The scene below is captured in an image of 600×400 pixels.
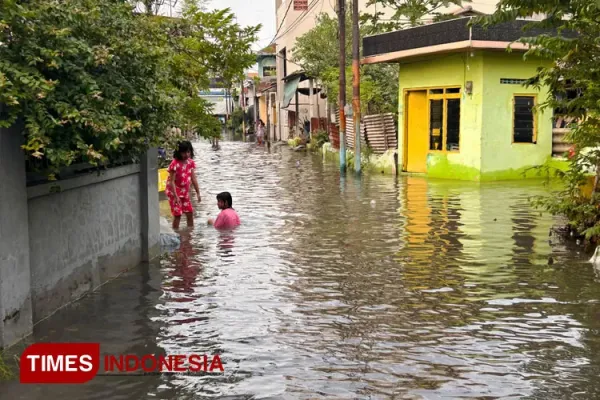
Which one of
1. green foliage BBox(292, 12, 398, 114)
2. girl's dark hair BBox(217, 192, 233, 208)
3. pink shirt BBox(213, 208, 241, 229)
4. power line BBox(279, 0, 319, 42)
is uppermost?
power line BBox(279, 0, 319, 42)

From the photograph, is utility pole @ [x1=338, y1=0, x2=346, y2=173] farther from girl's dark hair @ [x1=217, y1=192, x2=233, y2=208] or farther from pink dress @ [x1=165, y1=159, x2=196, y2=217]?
pink dress @ [x1=165, y1=159, x2=196, y2=217]

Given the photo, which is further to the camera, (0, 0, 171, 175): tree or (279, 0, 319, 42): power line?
Result: (279, 0, 319, 42): power line

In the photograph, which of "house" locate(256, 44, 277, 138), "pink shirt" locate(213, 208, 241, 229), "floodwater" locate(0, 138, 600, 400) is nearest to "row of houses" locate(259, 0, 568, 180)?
"floodwater" locate(0, 138, 600, 400)

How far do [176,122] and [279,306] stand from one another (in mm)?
2510

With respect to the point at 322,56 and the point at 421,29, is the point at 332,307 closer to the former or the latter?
the point at 421,29

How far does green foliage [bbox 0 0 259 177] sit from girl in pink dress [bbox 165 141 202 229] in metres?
2.68

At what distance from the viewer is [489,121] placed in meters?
20.7

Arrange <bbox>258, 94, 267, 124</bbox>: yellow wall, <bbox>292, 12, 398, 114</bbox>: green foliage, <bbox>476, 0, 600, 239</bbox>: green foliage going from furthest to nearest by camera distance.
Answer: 1. <bbox>258, 94, 267, 124</bbox>: yellow wall
2. <bbox>292, 12, 398, 114</bbox>: green foliage
3. <bbox>476, 0, 600, 239</bbox>: green foliage

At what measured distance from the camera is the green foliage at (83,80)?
5.91m

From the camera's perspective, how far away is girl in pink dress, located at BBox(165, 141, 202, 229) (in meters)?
11.9

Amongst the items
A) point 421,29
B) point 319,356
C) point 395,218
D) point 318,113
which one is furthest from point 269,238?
point 318,113

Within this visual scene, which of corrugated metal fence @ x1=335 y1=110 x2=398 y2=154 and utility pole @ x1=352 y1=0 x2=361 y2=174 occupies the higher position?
utility pole @ x1=352 y1=0 x2=361 y2=174

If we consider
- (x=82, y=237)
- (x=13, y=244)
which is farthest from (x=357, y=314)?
(x=13, y=244)

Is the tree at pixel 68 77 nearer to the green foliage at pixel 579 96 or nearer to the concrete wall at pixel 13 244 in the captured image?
the concrete wall at pixel 13 244
